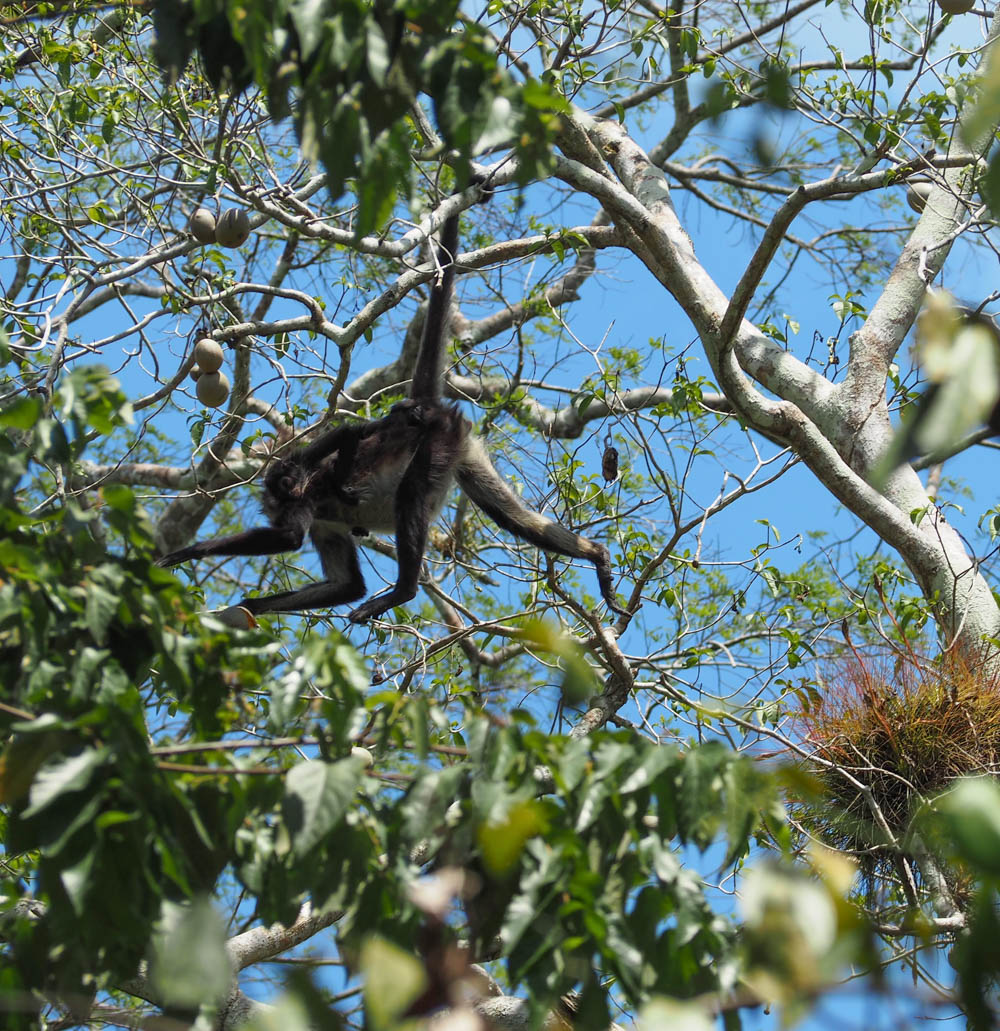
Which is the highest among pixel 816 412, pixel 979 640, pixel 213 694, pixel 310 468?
pixel 310 468

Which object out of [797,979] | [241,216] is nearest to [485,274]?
[241,216]

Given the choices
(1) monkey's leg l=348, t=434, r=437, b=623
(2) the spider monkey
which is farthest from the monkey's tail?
(1) monkey's leg l=348, t=434, r=437, b=623

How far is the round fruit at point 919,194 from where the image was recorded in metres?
6.43

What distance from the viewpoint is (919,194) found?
6.46 metres

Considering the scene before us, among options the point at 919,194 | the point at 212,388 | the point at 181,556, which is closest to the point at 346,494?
the point at 181,556

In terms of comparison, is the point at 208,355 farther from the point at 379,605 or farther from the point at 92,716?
the point at 92,716

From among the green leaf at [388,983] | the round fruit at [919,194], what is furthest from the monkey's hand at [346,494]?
the green leaf at [388,983]

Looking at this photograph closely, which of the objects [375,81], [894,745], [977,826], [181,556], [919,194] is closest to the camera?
[977,826]

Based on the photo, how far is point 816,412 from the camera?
5695 millimetres

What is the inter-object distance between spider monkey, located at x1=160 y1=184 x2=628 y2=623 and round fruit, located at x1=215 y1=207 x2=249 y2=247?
3.14 ft

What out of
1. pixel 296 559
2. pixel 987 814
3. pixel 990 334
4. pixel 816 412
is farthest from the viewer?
pixel 296 559

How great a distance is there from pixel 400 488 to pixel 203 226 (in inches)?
66.9

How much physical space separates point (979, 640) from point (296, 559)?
180 inches

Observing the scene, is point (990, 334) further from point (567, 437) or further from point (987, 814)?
point (567, 437)
